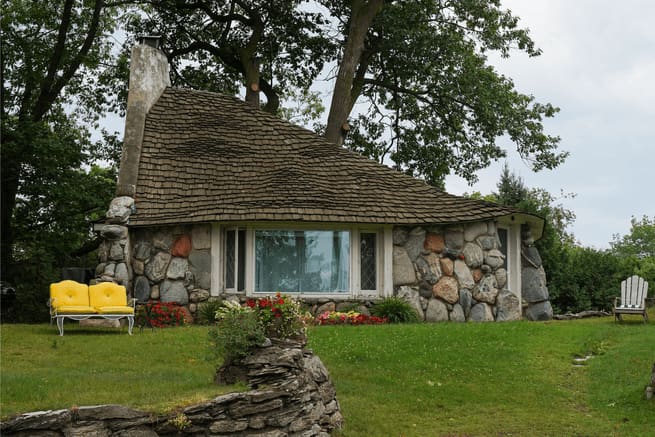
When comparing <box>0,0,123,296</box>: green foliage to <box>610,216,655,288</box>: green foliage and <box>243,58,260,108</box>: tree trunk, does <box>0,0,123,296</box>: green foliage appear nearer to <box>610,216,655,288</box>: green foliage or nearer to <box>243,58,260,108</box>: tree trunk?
<box>243,58,260,108</box>: tree trunk

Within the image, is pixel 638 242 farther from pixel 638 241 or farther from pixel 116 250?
pixel 116 250

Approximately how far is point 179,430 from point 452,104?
19249 millimetres

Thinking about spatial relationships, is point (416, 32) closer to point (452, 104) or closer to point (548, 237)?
point (452, 104)

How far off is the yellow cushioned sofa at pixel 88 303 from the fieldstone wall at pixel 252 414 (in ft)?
20.3

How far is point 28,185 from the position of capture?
2089 cm

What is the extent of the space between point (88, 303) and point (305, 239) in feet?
15.7

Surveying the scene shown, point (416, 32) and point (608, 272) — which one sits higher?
point (416, 32)

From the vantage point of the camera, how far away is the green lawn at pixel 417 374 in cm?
888

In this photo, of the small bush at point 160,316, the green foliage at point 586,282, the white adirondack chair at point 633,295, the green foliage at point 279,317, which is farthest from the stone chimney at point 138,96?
the green foliage at point 586,282

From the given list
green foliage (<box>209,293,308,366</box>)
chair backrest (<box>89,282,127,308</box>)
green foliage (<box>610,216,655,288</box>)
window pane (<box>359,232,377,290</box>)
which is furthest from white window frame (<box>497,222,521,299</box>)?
green foliage (<box>610,216,655,288</box>)

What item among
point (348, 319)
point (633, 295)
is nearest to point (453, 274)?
point (348, 319)

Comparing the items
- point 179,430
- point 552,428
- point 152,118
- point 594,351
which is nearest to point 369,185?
point 152,118

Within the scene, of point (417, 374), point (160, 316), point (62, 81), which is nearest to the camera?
point (417, 374)

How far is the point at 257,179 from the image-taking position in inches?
702
